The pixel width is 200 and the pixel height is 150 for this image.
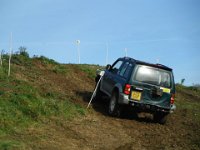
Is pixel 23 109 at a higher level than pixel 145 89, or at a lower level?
lower

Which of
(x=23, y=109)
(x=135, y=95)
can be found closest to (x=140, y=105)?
(x=135, y=95)

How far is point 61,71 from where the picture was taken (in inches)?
823

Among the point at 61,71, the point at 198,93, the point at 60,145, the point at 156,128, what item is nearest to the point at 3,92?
the point at 60,145

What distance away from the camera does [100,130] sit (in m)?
11.7

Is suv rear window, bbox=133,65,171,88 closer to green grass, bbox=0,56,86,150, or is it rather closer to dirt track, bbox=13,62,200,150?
dirt track, bbox=13,62,200,150

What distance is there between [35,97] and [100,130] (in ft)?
7.99

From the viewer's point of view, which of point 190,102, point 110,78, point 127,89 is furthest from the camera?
point 190,102

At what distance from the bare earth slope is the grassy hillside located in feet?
0.28

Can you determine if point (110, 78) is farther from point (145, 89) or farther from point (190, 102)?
point (190, 102)

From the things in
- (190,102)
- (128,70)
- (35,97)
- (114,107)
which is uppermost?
(128,70)

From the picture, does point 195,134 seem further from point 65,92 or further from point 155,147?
point 65,92

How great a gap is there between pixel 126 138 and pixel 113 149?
1.36m

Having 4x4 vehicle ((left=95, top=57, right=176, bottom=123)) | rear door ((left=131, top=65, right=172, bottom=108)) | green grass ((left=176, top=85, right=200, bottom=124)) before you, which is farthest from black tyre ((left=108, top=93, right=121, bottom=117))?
green grass ((left=176, top=85, right=200, bottom=124))

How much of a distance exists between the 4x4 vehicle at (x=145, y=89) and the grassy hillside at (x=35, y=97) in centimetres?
138
